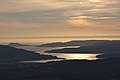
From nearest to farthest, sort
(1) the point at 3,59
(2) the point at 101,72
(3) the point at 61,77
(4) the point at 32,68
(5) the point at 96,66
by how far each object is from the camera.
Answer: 1. (3) the point at 61,77
2. (2) the point at 101,72
3. (4) the point at 32,68
4. (5) the point at 96,66
5. (1) the point at 3,59

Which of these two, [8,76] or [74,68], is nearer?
[8,76]

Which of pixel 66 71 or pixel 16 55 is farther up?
pixel 66 71

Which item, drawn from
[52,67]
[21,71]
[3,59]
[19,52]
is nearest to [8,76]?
[21,71]

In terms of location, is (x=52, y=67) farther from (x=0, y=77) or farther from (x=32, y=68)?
(x=0, y=77)

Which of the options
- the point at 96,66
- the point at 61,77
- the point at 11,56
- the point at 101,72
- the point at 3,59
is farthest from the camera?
the point at 11,56

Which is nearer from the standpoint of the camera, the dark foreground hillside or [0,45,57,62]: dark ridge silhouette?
the dark foreground hillside

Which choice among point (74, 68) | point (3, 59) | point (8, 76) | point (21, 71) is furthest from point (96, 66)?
point (3, 59)

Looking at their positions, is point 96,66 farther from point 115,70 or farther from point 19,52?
point 19,52

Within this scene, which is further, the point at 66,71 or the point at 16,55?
the point at 16,55

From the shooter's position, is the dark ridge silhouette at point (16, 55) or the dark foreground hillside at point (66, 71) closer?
the dark foreground hillside at point (66, 71)
